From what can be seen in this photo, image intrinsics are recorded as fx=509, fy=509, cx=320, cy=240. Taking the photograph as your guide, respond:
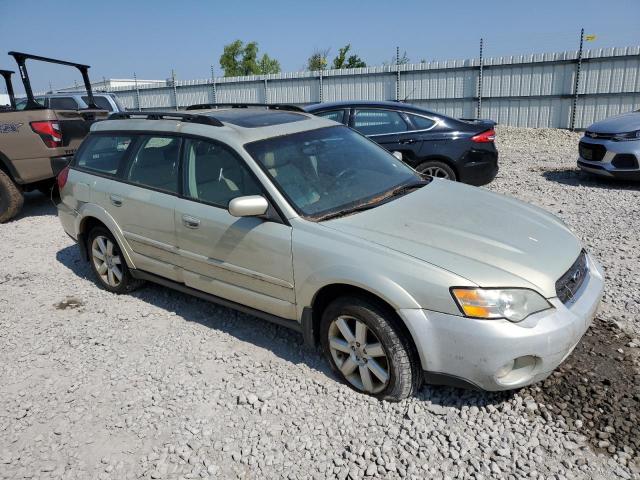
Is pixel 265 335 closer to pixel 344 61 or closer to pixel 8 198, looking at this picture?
pixel 8 198

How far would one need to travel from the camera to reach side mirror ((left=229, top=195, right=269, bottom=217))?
3162 mm

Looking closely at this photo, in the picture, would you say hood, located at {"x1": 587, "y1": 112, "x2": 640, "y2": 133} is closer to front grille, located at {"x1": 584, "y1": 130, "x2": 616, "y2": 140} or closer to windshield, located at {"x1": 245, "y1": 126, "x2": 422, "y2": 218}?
front grille, located at {"x1": 584, "y1": 130, "x2": 616, "y2": 140}

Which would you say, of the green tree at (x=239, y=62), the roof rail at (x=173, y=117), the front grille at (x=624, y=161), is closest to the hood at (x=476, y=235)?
the roof rail at (x=173, y=117)

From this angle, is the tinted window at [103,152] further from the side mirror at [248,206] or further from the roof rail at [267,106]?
the side mirror at [248,206]

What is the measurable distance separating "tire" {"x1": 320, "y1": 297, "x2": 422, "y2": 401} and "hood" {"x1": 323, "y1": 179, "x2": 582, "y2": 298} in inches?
16.4

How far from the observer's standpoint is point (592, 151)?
8422 mm

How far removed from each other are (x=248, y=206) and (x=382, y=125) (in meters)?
4.89

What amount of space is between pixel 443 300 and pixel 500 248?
0.54 meters

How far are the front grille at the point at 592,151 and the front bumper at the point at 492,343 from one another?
651 cm

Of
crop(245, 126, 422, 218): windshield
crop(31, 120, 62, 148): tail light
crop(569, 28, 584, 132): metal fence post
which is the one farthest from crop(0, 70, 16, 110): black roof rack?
crop(569, 28, 584, 132): metal fence post

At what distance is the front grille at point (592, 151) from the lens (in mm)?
8248

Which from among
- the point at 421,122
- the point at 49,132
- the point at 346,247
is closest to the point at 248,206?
the point at 346,247

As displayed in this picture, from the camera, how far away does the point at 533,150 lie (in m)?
12.8

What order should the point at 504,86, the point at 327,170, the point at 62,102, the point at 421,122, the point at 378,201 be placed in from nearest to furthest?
the point at 378,201 → the point at 327,170 → the point at 421,122 → the point at 62,102 → the point at 504,86
